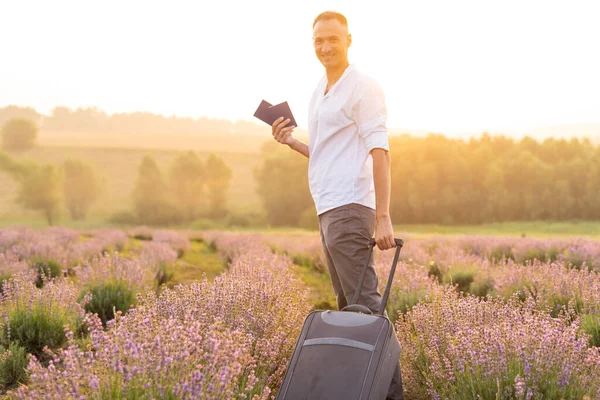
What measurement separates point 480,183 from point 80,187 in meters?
40.0

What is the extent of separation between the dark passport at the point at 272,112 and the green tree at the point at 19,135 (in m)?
73.2

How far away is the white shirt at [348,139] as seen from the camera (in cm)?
316

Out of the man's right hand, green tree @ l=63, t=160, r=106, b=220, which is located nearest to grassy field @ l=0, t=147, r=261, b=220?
green tree @ l=63, t=160, r=106, b=220

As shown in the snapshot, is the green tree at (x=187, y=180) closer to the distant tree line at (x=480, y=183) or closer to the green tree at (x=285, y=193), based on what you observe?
the green tree at (x=285, y=193)

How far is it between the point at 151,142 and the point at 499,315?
89.3 metres

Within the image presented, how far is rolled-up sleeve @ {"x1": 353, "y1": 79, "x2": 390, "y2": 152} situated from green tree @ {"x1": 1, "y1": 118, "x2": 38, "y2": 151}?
73.9 meters

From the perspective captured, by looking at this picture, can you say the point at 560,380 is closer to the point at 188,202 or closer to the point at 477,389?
the point at 477,389

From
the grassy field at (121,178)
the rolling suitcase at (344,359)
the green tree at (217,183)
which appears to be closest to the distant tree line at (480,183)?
the grassy field at (121,178)

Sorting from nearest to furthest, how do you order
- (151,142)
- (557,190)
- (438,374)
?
(438,374) < (557,190) < (151,142)

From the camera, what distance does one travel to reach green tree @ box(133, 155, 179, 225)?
49.7 metres

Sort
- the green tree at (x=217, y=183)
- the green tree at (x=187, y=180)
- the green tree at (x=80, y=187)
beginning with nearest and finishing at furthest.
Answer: the green tree at (x=217, y=183) < the green tree at (x=187, y=180) < the green tree at (x=80, y=187)

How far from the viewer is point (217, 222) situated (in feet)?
148

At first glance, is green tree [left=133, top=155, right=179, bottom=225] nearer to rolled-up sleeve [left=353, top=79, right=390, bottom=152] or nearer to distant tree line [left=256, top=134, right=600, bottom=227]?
distant tree line [left=256, top=134, right=600, bottom=227]

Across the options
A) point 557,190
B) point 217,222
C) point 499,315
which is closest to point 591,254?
point 499,315
